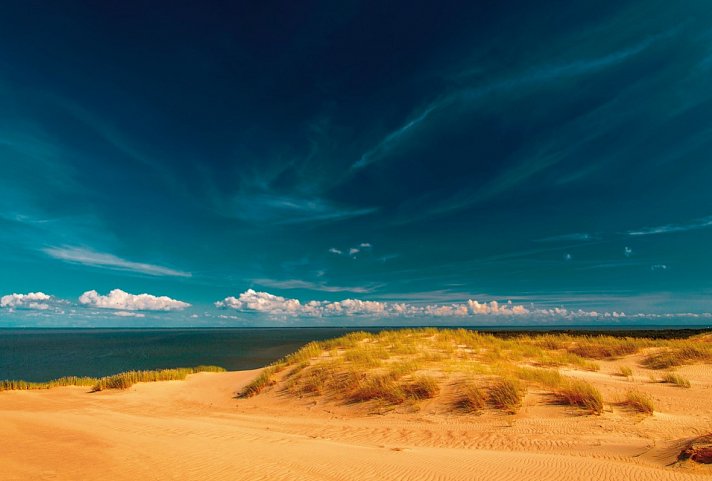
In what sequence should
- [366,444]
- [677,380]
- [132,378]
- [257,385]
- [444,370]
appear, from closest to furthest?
1. [366,444]
2. [677,380]
3. [444,370]
4. [257,385]
5. [132,378]

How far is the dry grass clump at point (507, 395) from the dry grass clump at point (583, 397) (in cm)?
132

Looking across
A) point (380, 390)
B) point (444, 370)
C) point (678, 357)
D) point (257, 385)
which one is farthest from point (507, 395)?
point (678, 357)

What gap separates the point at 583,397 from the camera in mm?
11312

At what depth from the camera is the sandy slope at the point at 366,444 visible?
6.19m

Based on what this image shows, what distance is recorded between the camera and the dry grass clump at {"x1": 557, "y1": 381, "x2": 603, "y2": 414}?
10844mm

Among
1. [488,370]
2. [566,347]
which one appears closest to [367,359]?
[488,370]

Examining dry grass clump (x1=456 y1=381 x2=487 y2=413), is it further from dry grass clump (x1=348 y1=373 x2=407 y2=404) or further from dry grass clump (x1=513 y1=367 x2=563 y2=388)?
dry grass clump (x1=513 y1=367 x2=563 y2=388)

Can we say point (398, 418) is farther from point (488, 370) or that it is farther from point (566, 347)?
point (566, 347)

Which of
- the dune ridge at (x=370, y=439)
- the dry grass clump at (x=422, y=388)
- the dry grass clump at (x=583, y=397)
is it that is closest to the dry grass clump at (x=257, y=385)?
the dune ridge at (x=370, y=439)

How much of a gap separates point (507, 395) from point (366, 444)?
543cm

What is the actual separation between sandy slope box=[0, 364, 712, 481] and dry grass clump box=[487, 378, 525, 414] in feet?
1.09

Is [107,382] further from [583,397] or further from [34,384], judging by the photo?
[583,397]

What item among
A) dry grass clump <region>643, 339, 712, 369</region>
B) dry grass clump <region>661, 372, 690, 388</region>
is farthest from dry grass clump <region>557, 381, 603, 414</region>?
dry grass clump <region>643, 339, 712, 369</region>

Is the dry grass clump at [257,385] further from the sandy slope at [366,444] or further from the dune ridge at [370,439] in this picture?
the sandy slope at [366,444]
